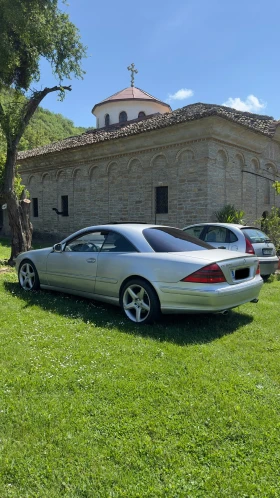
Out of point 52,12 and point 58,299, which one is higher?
point 52,12

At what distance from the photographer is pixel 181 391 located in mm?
3297

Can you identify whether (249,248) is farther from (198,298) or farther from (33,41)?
(33,41)

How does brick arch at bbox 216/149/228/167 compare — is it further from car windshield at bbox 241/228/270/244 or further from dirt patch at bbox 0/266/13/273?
dirt patch at bbox 0/266/13/273

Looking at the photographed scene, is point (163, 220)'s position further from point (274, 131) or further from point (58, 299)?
point (58, 299)

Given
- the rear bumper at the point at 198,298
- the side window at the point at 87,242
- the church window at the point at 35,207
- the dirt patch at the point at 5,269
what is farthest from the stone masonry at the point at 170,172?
the rear bumper at the point at 198,298

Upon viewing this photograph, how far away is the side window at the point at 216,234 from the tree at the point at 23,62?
6115 millimetres

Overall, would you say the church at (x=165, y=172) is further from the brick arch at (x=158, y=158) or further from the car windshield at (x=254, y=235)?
the car windshield at (x=254, y=235)

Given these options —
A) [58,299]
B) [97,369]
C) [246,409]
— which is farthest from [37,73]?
[246,409]

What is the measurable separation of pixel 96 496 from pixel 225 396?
151cm

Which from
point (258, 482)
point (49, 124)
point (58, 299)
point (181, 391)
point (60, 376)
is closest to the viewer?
point (258, 482)

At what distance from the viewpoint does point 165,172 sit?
57.4 feet

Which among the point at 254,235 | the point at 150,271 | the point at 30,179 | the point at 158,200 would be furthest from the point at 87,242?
the point at 30,179

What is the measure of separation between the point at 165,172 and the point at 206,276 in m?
13.3

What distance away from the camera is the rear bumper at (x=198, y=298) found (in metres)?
4.79
